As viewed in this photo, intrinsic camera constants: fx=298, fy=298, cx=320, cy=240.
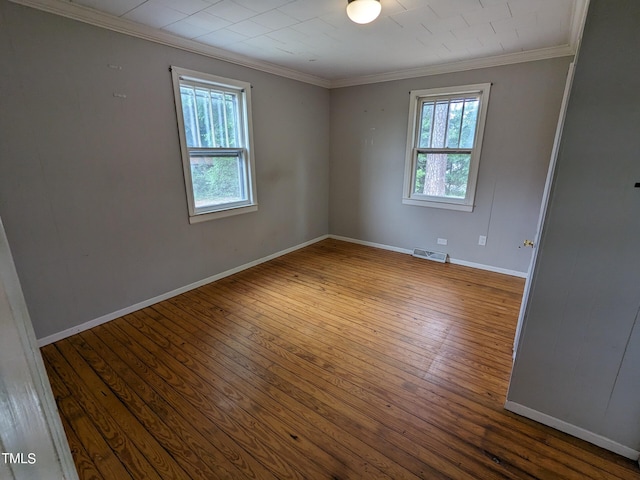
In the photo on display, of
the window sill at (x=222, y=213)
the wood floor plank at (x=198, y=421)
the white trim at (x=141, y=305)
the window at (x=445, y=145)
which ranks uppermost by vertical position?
the window at (x=445, y=145)

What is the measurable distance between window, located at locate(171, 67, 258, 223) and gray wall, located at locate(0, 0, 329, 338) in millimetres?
108

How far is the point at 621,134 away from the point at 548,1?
1445mm

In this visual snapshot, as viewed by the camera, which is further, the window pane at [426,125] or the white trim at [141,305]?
the window pane at [426,125]

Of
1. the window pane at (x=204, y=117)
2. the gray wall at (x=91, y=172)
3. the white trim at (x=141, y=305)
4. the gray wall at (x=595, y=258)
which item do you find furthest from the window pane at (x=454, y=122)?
the window pane at (x=204, y=117)

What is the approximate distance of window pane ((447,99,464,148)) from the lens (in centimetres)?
376

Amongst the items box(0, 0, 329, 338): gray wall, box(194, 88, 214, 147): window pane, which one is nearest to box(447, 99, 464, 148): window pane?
box(0, 0, 329, 338): gray wall

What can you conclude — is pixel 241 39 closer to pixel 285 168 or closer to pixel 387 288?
pixel 285 168

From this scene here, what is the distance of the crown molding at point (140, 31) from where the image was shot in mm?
2090

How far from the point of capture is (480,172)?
372cm

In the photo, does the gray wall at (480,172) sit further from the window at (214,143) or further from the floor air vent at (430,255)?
the window at (214,143)

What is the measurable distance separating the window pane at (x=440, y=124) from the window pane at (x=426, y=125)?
0.06 metres

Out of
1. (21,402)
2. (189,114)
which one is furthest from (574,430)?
(189,114)

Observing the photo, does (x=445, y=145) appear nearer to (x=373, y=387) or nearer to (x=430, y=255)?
(x=430, y=255)

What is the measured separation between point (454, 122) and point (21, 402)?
4.38m
